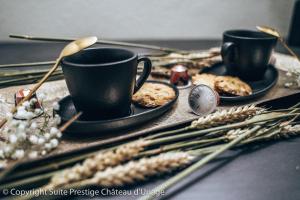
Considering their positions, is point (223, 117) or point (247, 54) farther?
point (247, 54)

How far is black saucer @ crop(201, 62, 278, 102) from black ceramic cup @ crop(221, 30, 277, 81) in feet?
0.06

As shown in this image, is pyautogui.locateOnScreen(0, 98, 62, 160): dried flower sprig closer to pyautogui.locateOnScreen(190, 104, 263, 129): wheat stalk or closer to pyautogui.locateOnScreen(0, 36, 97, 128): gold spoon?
pyautogui.locateOnScreen(0, 36, 97, 128): gold spoon

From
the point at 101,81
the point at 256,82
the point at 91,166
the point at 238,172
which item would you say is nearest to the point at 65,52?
the point at 101,81

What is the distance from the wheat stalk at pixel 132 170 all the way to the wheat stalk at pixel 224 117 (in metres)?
0.09

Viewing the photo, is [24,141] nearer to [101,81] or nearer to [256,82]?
[101,81]

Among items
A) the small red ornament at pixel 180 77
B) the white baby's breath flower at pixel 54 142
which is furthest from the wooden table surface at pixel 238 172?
the small red ornament at pixel 180 77

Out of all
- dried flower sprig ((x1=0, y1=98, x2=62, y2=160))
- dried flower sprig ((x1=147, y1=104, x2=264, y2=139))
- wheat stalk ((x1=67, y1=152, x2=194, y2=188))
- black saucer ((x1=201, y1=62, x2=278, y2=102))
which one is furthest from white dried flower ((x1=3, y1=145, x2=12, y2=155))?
black saucer ((x1=201, y1=62, x2=278, y2=102))

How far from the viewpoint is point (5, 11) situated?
154cm

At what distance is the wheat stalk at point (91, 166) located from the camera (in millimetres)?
359

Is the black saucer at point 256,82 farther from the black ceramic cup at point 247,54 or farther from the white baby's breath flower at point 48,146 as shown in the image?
the white baby's breath flower at point 48,146

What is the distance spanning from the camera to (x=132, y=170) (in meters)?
0.37

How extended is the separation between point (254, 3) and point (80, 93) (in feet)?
5.18

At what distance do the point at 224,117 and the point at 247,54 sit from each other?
9.3 inches

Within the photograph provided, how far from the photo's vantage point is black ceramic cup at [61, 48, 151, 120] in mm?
453
